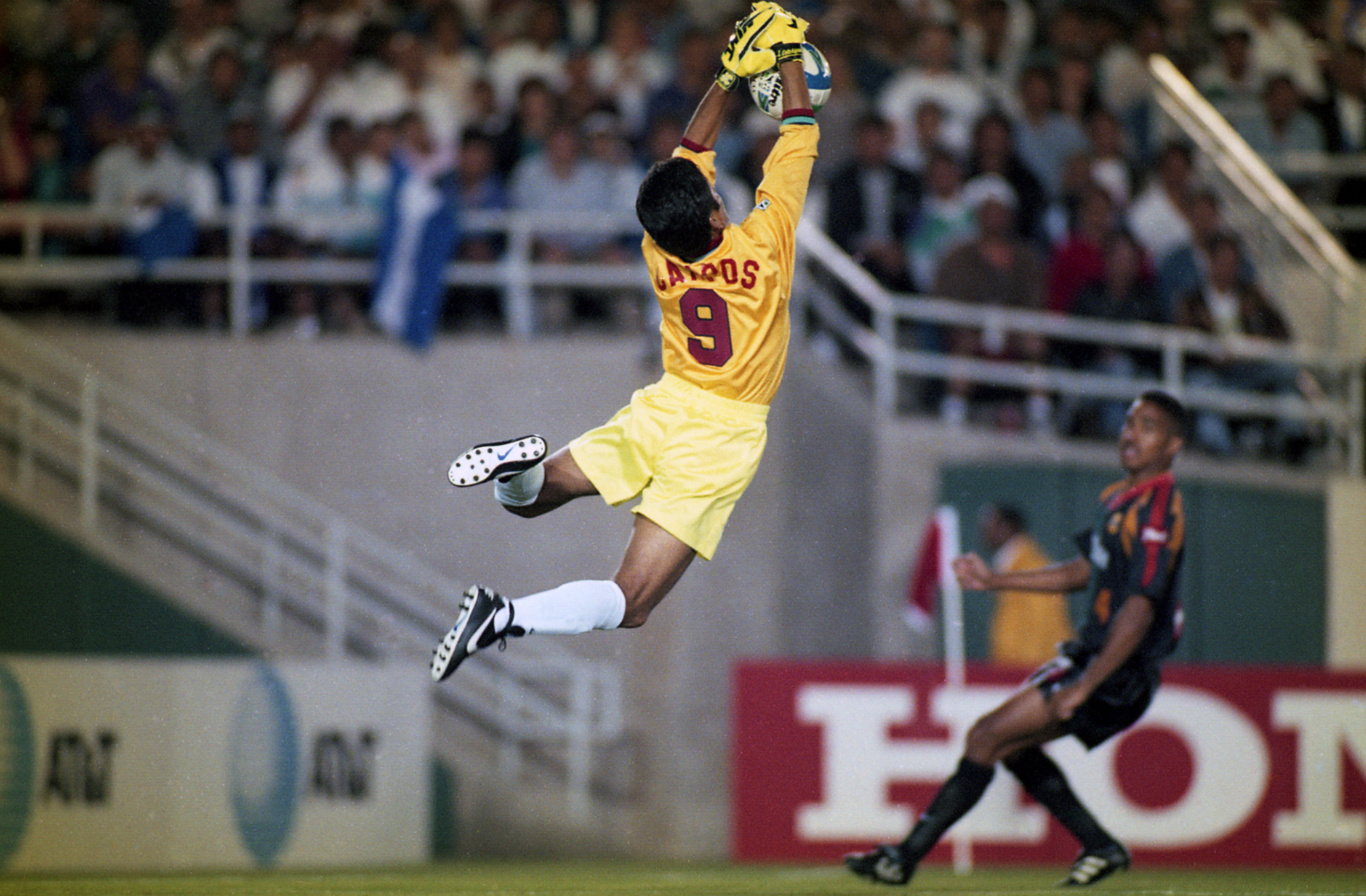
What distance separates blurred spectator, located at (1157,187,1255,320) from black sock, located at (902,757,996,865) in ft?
17.2

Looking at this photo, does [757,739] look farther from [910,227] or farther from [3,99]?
[3,99]

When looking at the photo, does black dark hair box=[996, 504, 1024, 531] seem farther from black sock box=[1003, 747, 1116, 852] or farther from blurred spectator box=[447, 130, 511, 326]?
black sock box=[1003, 747, 1116, 852]

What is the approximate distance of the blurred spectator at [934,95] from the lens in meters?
13.2

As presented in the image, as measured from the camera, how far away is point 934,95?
13.4 m

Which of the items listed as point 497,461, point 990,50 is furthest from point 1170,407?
point 990,50

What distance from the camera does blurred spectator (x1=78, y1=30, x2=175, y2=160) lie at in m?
12.9

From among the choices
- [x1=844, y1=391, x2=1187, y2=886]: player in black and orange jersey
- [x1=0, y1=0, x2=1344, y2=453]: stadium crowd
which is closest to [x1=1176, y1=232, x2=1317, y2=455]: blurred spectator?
[x1=0, y1=0, x2=1344, y2=453]: stadium crowd

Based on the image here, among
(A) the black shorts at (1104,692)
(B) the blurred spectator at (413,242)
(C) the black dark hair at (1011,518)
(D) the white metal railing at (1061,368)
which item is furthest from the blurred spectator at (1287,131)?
(A) the black shorts at (1104,692)

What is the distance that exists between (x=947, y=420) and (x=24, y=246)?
5.98m

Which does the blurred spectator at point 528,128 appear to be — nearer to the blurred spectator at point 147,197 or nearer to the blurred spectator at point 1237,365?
the blurred spectator at point 147,197

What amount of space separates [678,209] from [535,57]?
6748 mm

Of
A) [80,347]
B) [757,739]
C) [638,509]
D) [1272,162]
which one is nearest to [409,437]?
[80,347]

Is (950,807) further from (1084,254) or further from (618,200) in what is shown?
(618,200)

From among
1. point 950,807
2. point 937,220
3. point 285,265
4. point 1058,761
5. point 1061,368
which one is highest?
point 937,220
